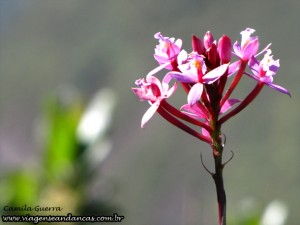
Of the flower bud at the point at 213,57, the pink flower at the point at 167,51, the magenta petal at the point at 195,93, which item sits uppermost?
the pink flower at the point at 167,51

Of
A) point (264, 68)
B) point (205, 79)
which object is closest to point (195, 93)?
point (205, 79)

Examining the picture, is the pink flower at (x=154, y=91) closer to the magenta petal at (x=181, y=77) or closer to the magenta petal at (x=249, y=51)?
the magenta petal at (x=181, y=77)

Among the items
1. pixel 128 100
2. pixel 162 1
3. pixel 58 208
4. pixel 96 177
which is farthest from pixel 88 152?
pixel 162 1

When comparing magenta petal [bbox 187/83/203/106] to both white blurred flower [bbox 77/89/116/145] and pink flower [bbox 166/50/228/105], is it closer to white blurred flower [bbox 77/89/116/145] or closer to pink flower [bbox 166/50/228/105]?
pink flower [bbox 166/50/228/105]

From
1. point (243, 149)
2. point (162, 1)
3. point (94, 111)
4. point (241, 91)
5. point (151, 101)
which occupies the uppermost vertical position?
point (162, 1)

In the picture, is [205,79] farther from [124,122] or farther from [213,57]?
[124,122]

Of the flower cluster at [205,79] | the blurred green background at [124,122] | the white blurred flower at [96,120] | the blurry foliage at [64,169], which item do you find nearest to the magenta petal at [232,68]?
the flower cluster at [205,79]

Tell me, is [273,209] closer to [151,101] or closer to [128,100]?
[151,101]
